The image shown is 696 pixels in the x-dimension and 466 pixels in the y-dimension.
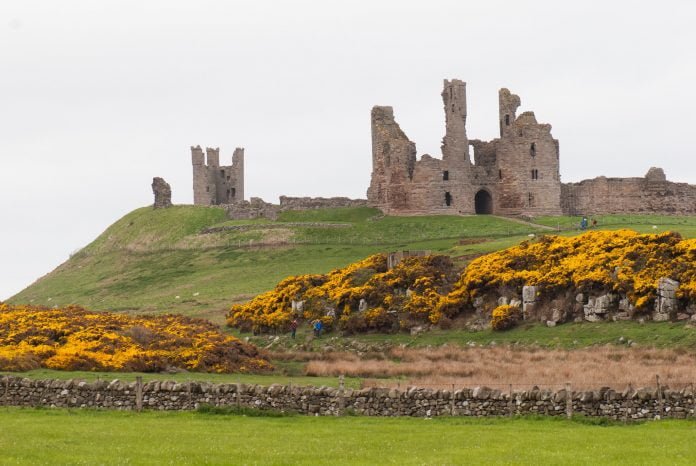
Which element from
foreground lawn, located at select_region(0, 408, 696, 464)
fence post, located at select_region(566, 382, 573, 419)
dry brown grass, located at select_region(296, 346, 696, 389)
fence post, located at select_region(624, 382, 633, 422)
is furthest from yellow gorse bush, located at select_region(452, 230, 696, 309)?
foreground lawn, located at select_region(0, 408, 696, 464)

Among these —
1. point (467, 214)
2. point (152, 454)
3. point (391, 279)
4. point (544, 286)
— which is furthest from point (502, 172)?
point (152, 454)

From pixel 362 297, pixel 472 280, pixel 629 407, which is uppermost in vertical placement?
pixel 472 280

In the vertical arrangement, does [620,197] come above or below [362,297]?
above

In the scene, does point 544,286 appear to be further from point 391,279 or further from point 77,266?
point 77,266

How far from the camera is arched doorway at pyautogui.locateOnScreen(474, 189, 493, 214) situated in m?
111

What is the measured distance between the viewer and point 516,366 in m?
44.3

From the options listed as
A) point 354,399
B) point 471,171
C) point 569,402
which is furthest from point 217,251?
point 569,402

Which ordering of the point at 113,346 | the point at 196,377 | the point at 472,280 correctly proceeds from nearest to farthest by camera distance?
1. the point at 196,377
2. the point at 113,346
3. the point at 472,280

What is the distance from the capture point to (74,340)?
47531mm

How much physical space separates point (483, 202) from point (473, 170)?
166 inches

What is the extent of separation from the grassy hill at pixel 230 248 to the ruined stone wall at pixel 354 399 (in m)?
36.3

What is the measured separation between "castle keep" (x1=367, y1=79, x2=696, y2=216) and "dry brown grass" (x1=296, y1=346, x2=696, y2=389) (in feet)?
179

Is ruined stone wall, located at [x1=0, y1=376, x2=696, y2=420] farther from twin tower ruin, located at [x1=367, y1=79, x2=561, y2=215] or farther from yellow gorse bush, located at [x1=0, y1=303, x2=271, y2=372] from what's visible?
twin tower ruin, located at [x1=367, y1=79, x2=561, y2=215]

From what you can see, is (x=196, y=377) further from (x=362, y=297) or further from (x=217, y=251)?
(x=217, y=251)
